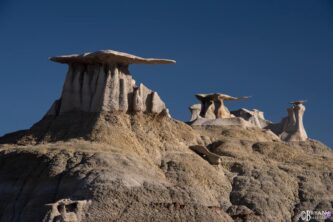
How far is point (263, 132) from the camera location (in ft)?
325

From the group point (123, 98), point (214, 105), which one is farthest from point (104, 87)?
point (214, 105)

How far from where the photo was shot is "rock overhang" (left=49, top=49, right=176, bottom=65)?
80.3 meters

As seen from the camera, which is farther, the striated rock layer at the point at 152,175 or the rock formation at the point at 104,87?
the rock formation at the point at 104,87

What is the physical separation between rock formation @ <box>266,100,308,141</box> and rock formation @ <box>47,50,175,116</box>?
80.1 ft

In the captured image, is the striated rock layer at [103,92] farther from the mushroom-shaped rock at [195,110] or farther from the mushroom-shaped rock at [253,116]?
the mushroom-shaped rock at [253,116]

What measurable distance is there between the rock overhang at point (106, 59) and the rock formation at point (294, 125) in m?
25.2

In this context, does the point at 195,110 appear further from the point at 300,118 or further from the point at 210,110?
the point at 300,118

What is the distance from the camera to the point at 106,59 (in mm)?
80812

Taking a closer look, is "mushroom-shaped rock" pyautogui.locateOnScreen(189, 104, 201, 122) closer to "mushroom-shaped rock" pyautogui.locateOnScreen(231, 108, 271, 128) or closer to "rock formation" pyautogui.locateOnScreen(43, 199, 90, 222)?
"mushroom-shaped rock" pyautogui.locateOnScreen(231, 108, 271, 128)

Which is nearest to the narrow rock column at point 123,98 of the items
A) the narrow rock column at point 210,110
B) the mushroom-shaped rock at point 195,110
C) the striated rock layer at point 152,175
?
the striated rock layer at point 152,175

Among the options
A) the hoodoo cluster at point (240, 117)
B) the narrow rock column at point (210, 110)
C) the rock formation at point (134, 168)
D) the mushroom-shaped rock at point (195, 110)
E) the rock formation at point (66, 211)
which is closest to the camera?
the rock formation at point (66, 211)

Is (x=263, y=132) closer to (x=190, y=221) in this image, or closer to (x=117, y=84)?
(x=117, y=84)

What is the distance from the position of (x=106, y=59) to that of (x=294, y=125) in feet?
102

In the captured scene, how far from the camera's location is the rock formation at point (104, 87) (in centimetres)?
8050
